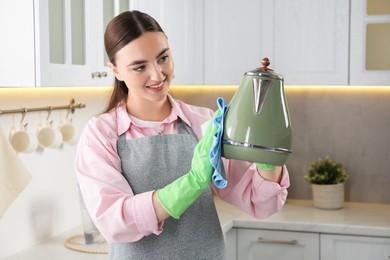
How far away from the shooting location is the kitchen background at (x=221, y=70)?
1.91 meters

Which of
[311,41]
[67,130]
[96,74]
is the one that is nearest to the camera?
[96,74]

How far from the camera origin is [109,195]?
57.7 inches

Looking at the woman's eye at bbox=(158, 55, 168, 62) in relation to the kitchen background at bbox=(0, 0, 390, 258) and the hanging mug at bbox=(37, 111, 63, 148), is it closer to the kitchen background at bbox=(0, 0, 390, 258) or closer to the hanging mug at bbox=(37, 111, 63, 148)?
the kitchen background at bbox=(0, 0, 390, 258)

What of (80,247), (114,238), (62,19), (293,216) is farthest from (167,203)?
(293,216)

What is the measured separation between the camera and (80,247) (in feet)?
7.76

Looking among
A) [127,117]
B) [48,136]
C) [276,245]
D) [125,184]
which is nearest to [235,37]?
[276,245]

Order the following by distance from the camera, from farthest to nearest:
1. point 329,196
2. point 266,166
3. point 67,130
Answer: point 329,196 < point 67,130 < point 266,166

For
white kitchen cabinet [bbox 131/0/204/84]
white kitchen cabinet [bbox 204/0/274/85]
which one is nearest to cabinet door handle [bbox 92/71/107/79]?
white kitchen cabinet [bbox 131/0/204/84]

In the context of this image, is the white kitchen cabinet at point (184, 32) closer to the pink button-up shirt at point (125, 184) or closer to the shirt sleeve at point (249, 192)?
the pink button-up shirt at point (125, 184)

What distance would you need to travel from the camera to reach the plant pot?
10.2 ft

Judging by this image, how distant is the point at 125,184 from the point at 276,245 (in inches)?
58.8

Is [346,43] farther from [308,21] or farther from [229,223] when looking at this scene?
[229,223]

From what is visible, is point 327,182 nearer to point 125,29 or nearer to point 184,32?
point 184,32

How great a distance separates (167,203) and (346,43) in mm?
1816
